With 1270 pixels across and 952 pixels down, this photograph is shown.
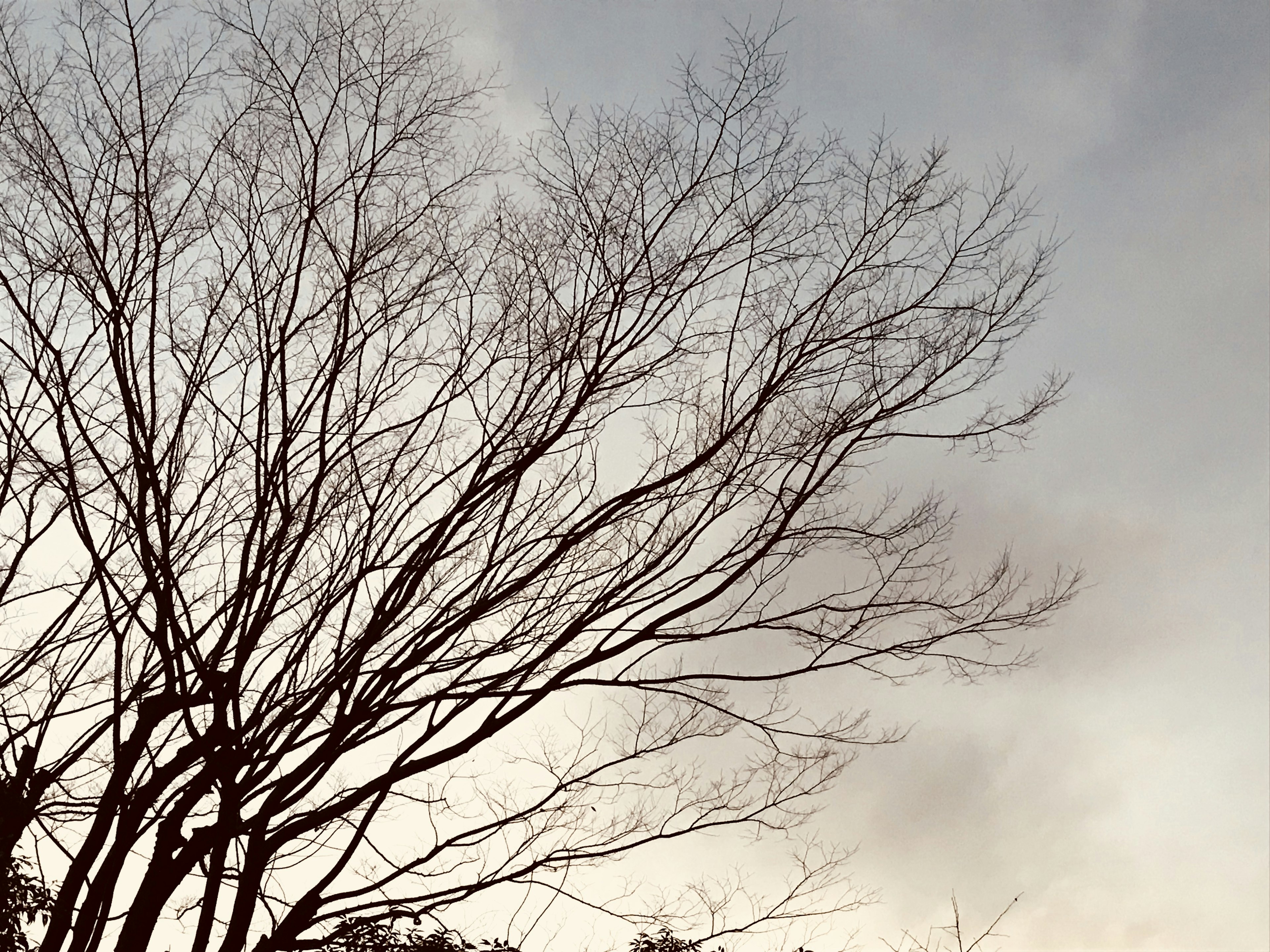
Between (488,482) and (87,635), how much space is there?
2769 millimetres

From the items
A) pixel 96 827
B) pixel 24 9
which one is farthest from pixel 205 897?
pixel 24 9

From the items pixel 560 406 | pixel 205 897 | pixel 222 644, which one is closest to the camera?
pixel 222 644

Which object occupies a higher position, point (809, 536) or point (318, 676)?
point (809, 536)

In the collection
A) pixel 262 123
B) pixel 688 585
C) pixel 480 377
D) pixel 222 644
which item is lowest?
pixel 222 644

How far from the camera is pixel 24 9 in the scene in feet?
19.0

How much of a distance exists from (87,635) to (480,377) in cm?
298

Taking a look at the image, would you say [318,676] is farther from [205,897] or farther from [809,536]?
[809,536]

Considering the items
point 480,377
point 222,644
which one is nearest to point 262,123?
point 480,377

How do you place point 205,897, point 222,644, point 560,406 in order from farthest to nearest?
point 560,406 → point 205,897 → point 222,644

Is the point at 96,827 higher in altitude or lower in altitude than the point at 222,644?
lower

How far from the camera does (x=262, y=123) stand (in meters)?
6.20

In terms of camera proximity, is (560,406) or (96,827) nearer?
(96,827)

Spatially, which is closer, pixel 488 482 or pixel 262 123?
pixel 488 482

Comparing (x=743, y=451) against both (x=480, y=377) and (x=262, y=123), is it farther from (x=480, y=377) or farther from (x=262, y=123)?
(x=262, y=123)
